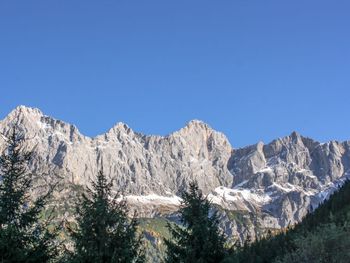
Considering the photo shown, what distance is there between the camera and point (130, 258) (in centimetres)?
2598

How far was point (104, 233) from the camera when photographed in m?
26.4

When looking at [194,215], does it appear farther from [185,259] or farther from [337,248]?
[337,248]

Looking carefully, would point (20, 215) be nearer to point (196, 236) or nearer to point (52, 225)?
point (52, 225)

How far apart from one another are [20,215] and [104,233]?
4.29m

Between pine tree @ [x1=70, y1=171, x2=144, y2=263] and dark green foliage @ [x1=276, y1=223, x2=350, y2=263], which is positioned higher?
dark green foliage @ [x1=276, y1=223, x2=350, y2=263]

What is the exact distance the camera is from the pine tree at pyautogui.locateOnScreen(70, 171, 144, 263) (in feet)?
83.9

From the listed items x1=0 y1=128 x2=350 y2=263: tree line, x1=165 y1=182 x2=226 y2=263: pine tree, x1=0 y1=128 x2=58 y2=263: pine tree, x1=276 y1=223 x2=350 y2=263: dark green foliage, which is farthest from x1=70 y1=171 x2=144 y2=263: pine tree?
x1=276 y1=223 x2=350 y2=263: dark green foliage

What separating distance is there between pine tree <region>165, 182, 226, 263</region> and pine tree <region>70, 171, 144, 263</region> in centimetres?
982

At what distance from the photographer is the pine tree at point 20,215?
23.2 meters

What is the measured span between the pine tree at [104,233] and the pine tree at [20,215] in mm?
1694

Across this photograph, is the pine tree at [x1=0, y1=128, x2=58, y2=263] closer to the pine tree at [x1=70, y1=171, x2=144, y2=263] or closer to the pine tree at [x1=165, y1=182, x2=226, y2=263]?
the pine tree at [x1=70, y1=171, x2=144, y2=263]

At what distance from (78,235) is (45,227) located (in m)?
2.30

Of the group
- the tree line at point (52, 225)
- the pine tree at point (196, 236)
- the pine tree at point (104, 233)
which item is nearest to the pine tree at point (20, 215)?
the tree line at point (52, 225)

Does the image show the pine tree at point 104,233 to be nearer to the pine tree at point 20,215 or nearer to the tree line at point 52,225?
the tree line at point 52,225
